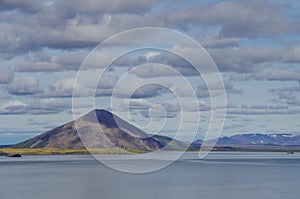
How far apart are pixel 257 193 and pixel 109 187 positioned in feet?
85.7

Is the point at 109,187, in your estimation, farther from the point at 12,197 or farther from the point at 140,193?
the point at 12,197

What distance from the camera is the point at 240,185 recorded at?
102875 millimetres

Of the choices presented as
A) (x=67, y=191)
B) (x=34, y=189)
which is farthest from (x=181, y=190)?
(x=34, y=189)

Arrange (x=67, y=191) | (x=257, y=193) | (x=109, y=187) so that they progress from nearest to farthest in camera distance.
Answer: (x=257, y=193), (x=67, y=191), (x=109, y=187)

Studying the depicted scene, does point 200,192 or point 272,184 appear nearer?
point 200,192

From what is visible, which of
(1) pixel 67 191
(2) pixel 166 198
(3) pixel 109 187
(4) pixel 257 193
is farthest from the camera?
(3) pixel 109 187

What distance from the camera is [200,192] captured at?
90125 millimetres

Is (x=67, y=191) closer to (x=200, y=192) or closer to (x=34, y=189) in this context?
(x=34, y=189)

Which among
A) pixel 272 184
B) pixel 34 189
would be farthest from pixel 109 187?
pixel 272 184

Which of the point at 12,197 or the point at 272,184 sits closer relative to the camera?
the point at 12,197

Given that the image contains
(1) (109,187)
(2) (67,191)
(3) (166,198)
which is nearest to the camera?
(3) (166,198)

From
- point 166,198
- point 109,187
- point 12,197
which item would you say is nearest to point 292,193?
point 166,198

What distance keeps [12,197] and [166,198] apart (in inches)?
868

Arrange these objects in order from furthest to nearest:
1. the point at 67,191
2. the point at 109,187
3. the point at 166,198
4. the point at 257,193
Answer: the point at 109,187, the point at 67,191, the point at 257,193, the point at 166,198
